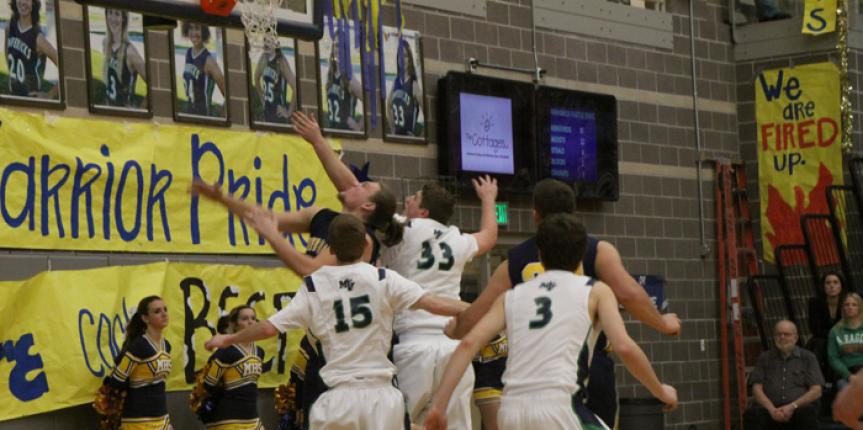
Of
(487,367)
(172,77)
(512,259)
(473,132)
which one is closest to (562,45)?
(473,132)

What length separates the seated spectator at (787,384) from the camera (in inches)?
583

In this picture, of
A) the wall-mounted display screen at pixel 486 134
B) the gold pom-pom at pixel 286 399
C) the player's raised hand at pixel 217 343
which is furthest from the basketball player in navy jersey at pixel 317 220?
the wall-mounted display screen at pixel 486 134

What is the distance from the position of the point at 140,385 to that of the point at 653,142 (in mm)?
8799

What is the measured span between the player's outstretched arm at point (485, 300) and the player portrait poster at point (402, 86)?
760 centimetres

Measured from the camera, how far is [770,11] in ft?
63.1

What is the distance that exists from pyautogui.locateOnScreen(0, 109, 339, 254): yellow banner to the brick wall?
1.56m

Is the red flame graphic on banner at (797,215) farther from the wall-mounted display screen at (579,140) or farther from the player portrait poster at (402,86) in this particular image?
the player portrait poster at (402,86)

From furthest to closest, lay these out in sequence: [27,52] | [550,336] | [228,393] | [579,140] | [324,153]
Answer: [579,140]
[228,393]
[27,52]
[324,153]
[550,336]

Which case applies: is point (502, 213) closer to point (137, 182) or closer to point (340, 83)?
point (340, 83)

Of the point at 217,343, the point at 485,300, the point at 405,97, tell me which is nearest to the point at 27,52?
the point at 405,97

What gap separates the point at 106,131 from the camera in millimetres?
12352

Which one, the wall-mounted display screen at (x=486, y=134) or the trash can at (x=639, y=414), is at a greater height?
the wall-mounted display screen at (x=486, y=134)

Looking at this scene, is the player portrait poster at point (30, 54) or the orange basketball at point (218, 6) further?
the player portrait poster at point (30, 54)

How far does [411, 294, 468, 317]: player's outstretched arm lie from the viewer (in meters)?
7.67
